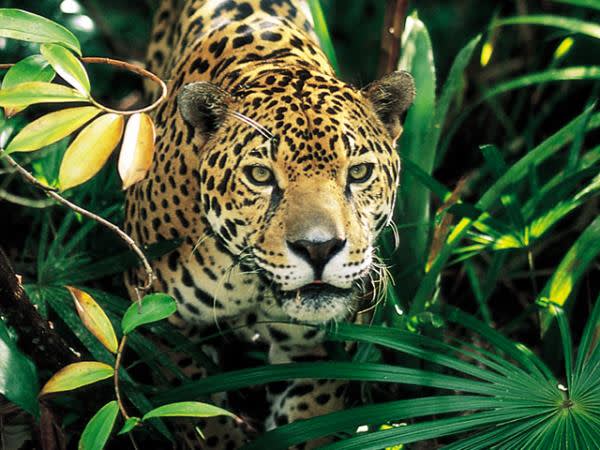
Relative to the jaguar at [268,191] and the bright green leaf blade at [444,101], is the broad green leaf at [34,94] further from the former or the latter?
the bright green leaf blade at [444,101]

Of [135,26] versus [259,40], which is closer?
[259,40]

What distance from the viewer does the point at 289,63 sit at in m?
3.80

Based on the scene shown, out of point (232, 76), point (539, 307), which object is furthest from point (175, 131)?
point (539, 307)

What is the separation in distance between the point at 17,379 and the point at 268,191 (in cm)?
95

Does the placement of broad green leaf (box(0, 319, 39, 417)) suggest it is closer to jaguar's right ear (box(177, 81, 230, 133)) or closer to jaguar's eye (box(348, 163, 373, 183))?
jaguar's right ear (box(177, 81, 230, 133))

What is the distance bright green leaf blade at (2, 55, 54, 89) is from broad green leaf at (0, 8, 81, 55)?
3.2 inches

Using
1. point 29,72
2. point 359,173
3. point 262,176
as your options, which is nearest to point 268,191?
point 262,176

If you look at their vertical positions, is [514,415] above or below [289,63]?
below

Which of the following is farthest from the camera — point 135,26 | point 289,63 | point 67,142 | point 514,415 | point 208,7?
point 135,26

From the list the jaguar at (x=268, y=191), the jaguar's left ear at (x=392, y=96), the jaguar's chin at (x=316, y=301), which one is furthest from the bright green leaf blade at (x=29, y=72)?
the jaguar's left ear at (x=392, y=96)

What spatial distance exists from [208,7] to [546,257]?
2.72 m

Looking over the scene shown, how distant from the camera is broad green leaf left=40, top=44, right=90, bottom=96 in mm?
2498

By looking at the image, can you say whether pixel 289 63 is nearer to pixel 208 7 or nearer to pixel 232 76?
pixel 232 76

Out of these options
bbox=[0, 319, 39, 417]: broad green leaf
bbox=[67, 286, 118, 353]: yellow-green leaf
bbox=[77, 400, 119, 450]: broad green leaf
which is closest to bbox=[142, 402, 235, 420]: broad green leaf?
bbox=[77, 400, 119, 450]: broad green leaf
